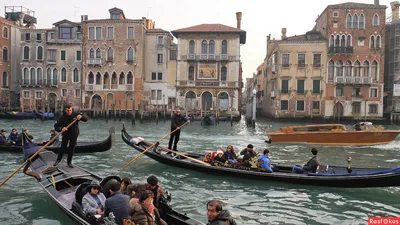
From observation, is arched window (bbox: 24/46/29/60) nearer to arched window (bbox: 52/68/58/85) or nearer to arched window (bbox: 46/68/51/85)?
arched window (bbox: 46/68/51/85)

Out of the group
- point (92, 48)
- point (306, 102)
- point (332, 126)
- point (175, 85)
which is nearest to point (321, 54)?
point (306, 102)

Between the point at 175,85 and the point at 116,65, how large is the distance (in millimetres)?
5337

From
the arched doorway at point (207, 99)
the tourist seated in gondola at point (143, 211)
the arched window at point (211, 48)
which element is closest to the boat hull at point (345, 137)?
the tourist seated in gondola at point (143, 211)

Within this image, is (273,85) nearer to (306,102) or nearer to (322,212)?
(306,102)

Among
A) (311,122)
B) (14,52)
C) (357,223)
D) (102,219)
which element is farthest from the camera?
(14,52)

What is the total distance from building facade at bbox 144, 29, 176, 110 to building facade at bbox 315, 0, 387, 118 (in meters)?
13.0

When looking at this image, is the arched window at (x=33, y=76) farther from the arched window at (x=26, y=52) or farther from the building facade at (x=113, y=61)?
the building facade at (x=113, y=61)

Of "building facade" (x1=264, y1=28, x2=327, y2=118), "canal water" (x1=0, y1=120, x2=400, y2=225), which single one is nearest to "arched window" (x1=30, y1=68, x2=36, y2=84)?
"building facade" (x1=264, y1=28, x2=327, y2=118)

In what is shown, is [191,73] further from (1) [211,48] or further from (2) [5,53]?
(2) [5,53]

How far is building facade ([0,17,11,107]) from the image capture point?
1268 inches

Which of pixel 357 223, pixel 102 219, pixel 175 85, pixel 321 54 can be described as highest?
pixel 321 54

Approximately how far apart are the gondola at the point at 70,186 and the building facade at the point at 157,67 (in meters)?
24.3

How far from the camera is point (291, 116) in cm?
2994

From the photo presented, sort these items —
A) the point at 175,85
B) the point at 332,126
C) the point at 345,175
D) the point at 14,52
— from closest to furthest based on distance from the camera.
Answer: the point at 345,175 < the point at 332,126 < the point at 175,85 < the point at 14,52
